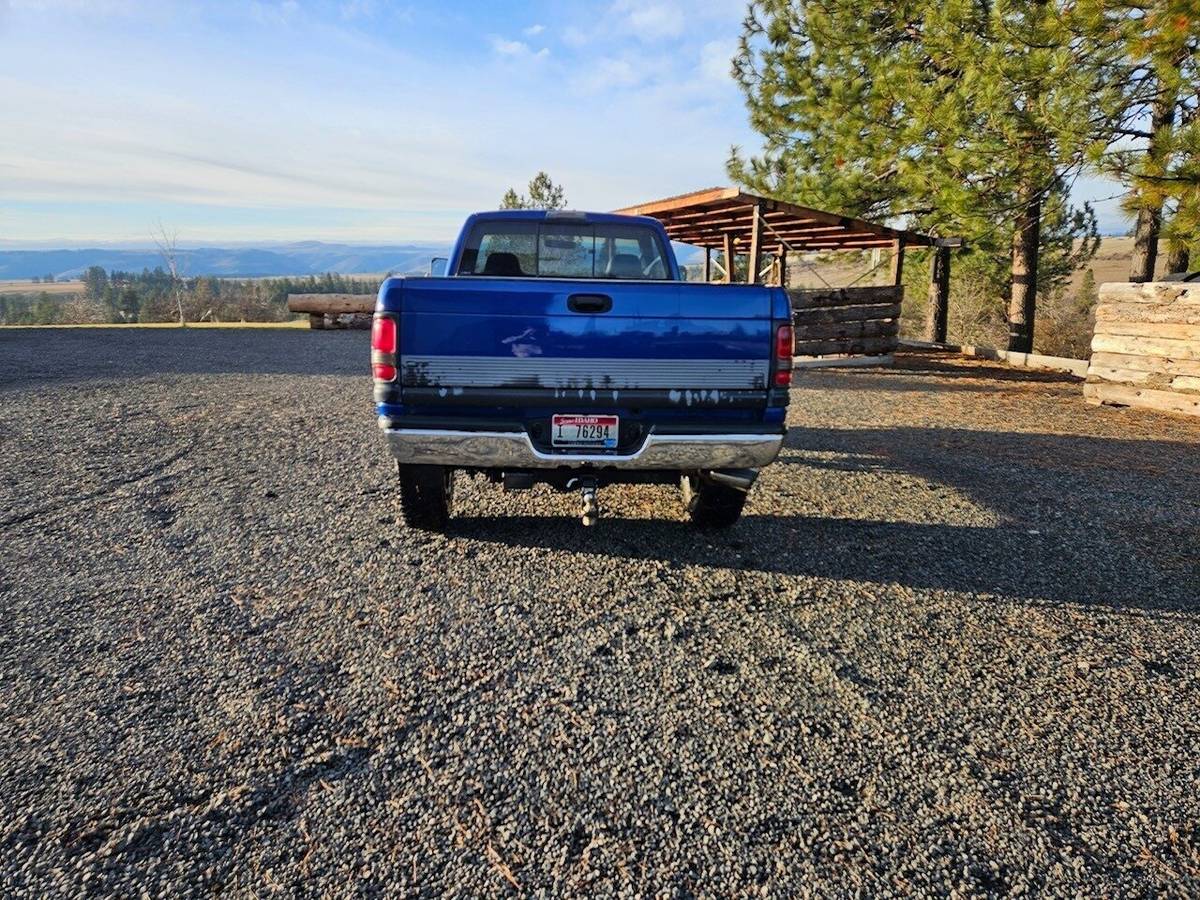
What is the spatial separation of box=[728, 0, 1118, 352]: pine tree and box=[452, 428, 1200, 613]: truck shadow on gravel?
18.2 feet

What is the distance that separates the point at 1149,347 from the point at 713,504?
7933mm

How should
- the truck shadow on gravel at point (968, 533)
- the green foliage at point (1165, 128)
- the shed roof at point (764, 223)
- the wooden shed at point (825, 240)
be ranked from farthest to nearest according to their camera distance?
the wooden shed at point (825, 240), the shed roof at point (764, 223), the green foliage at point (1165, 128), the truck shadow on gravel at point (968, 533)

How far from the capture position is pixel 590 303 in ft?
11.4

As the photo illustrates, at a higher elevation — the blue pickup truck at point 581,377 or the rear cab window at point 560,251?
the rear cab window at point 560,251

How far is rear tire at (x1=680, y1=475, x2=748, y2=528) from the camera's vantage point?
13.9 feet

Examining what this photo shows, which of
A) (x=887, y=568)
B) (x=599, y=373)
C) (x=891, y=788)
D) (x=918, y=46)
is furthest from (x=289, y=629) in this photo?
(x=918, y=46)

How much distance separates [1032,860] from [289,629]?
9.79 ft

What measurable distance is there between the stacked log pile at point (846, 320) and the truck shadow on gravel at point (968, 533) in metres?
7.54

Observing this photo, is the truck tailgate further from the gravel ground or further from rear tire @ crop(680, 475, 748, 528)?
the gravel ground

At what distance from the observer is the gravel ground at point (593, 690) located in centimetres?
197

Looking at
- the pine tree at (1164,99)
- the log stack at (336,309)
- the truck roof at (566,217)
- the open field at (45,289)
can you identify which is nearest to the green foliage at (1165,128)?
the pine tree at (1164,99)

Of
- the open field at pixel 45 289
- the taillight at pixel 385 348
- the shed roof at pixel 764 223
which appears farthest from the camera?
the open field at pixel 45 289

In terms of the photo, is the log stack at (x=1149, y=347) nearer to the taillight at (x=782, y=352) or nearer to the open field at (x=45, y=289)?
the taillight at (x=782, y=352)

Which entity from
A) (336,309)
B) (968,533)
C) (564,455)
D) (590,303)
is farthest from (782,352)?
(336,309)
